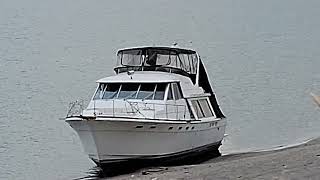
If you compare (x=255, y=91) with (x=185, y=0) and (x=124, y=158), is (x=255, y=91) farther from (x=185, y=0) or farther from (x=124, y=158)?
(x=185, y=0)

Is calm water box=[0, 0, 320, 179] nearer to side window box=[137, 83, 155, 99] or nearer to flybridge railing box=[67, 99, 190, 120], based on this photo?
flybridge railing box=[67, 99, 190, 120]

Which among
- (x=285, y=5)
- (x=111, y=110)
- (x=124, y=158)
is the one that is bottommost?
(x=285, y=5)

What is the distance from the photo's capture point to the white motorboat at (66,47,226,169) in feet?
65.6

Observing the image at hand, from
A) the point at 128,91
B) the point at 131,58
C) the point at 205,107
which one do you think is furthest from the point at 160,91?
the point at 205,107

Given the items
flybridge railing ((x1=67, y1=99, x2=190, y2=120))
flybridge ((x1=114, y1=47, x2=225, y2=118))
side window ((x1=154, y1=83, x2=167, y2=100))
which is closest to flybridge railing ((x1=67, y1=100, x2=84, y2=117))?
flybridge railing ((x1=67, y1=99, x2=190, y2=120))

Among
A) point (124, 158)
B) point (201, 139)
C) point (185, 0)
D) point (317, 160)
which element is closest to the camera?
point (317, 160)

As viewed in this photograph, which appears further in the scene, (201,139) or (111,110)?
(201,139)

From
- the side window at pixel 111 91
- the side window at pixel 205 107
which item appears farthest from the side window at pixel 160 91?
the side window at pixel 205 107

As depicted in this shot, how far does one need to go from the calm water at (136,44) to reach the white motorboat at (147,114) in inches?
143

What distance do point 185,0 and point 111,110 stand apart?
110969 millimetres

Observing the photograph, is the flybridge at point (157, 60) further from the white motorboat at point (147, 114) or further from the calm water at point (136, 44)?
the calm water at point (136, 44)

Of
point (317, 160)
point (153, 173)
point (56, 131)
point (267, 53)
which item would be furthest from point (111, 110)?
point (267, 53)

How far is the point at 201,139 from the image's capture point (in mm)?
22938

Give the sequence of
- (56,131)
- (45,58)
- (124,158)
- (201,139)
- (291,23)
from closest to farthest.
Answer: (124,158) → (201,139) → (56,131) → (45,58) → (291,23)
